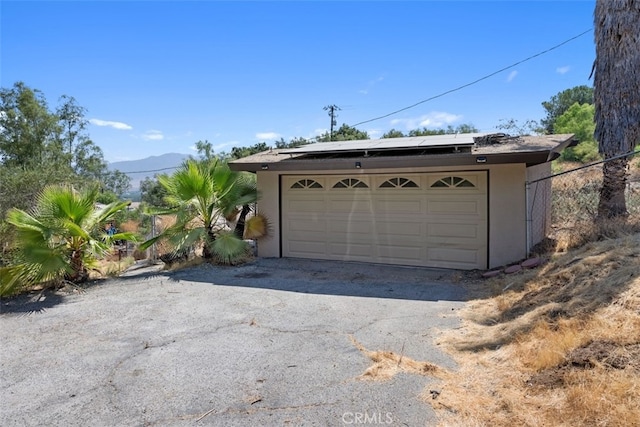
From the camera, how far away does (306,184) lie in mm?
10305

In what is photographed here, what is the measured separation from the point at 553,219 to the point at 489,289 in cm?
644

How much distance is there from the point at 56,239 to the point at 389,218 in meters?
7.00

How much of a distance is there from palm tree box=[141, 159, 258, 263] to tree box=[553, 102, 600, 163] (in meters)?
21.7

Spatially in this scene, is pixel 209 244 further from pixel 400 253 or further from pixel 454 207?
pixel 454 207

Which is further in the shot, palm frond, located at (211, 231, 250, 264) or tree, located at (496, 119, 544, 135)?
tree, located at (496, 119, 544, 135)

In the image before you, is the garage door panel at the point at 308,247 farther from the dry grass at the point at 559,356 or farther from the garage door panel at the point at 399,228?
the dry grass at the point at 559,356

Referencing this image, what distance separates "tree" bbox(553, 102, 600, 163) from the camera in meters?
24.6

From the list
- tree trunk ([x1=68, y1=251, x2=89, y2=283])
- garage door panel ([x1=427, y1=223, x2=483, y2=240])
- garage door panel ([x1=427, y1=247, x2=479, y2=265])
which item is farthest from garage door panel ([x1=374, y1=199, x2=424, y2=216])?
tree trunk ([x1=68, y1=251, x2=89, y2=283])

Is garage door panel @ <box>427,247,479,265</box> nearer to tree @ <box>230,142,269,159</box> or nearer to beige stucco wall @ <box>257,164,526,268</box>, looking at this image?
beige stucco wall @ <box>257,164,526,268</box>

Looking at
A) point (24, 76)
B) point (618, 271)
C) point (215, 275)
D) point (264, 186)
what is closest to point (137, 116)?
point (24, 76)

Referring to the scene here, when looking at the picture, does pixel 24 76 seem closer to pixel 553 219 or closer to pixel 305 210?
pixel 305 210

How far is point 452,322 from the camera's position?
17.1ft

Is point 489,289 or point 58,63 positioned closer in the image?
point 489,289

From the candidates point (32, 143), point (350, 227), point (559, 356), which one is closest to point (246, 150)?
point (32, 143)
